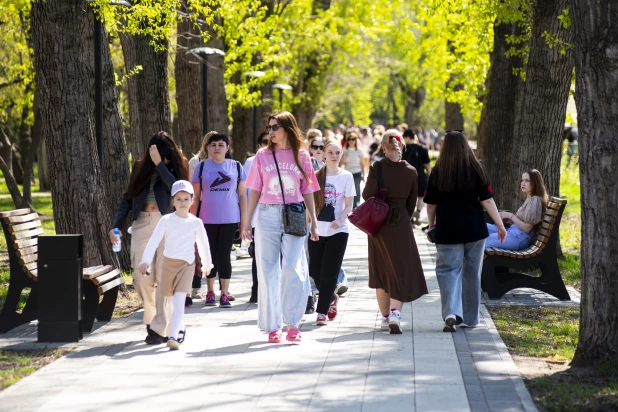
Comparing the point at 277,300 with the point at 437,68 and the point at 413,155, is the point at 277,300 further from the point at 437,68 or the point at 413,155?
the point at 437,68

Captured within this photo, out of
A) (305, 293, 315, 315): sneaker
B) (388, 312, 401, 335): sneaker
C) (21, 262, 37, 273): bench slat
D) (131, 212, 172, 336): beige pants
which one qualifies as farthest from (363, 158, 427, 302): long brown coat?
(21, 262, 37, 273): bench slat

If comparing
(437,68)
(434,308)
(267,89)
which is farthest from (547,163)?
(267,89)

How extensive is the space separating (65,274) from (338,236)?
2706 millimetres

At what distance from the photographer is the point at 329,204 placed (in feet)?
34.2

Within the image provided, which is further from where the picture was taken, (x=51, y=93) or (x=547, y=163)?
(x=547, y=163)

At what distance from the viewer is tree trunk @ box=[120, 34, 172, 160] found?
15000 millimetres

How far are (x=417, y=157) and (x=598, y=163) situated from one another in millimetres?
12639

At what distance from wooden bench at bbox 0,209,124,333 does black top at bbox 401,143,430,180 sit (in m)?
10.9

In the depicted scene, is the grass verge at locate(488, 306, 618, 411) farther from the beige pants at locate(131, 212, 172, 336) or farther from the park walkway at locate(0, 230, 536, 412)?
the beige pants at locate(131, 212, 172, 336)

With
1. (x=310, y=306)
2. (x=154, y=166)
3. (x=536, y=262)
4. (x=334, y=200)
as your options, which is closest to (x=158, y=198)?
(x=154, y=166)

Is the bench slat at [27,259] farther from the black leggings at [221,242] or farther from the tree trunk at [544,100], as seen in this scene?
the tree trunk at [544,100]

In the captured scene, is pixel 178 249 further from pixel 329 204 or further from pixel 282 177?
pixel 329 204

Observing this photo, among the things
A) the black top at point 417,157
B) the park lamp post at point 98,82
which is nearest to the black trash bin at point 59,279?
the park lamp post at point 98,82

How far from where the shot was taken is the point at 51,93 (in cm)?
1083
